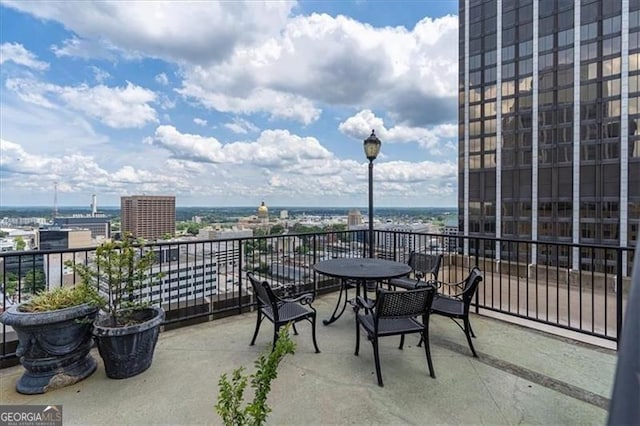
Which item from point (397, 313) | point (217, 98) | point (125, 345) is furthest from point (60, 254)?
point (217, 98)

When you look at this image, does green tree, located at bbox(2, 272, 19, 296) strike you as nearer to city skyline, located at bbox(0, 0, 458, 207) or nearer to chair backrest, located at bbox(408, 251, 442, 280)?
city skyline, located at bbox(0, 0, 458, 207)

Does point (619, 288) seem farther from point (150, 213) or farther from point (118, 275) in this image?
point (150, 213)

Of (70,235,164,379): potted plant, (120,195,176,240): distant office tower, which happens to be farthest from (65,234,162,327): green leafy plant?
(120,195,176,240): distant office tower

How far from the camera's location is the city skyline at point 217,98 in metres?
5.73

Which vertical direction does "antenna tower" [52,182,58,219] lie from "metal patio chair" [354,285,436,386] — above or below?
above

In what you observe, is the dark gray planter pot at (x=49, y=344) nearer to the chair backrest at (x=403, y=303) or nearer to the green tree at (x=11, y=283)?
the green tree at (x=11, y=283)

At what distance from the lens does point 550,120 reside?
2798cm

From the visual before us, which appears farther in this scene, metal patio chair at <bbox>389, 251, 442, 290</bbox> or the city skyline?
the city skyline

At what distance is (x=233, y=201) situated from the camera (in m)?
10.2

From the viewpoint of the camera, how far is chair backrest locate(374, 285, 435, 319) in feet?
7.77

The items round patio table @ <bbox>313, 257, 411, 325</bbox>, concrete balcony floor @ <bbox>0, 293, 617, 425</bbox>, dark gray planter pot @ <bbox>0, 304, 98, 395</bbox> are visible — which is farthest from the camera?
round patio table @ <bbox>313, 257, 411, 325</bbox>

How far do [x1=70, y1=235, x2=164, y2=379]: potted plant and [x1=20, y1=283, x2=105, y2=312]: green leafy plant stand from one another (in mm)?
74

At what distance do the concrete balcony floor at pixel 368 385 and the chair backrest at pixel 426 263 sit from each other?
0.91 metres

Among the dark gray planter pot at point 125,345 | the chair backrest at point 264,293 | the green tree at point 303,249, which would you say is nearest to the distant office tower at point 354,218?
the green tree at point 303,249
